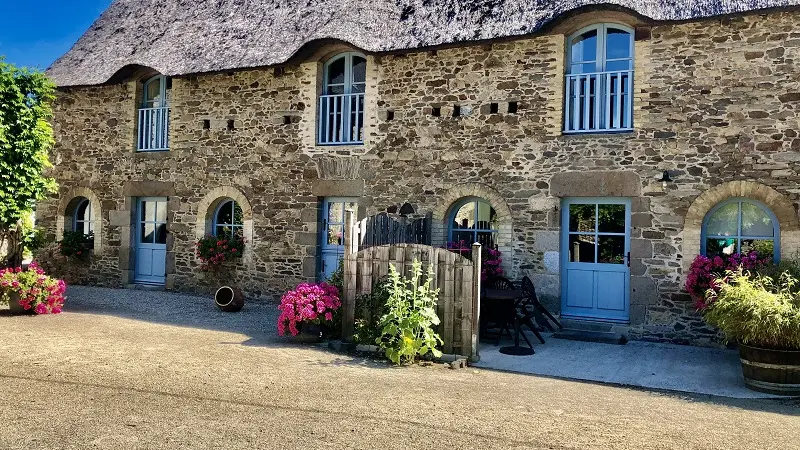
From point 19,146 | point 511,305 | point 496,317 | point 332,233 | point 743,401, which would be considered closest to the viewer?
point 743,401

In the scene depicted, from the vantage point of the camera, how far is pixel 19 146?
947 centimetres

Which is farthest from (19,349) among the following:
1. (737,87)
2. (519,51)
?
(737,87)

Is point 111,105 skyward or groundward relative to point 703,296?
skyward

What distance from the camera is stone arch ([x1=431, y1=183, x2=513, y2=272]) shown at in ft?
30.5

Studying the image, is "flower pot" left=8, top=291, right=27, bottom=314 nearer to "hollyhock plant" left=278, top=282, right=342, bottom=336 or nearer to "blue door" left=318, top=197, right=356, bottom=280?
"hollyhock plant" left=278, top=282, right=342, bottom=336

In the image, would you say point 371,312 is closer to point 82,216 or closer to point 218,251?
point 218,251

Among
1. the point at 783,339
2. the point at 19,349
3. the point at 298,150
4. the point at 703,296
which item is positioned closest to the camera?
the point at 783,339

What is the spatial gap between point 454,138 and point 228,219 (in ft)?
15.6

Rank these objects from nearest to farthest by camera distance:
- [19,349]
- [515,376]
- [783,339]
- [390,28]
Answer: [783,339] → [515,376] → [19,349] → [390,28]

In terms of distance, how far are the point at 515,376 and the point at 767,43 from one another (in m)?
5.34

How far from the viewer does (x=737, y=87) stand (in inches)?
319

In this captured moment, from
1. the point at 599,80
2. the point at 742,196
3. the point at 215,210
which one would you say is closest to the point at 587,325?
the point at 742,196

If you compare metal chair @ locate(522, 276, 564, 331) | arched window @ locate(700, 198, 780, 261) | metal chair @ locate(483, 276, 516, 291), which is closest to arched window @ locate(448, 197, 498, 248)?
metal chair @ locate(483, 276, 516, 291)

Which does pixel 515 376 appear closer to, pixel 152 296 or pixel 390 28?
pixel 390 28
